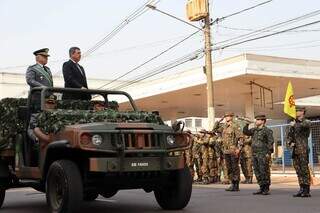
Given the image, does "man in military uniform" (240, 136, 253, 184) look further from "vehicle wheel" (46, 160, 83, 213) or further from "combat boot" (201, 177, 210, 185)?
"vehicle wheel" (46, 160, 83, 213)

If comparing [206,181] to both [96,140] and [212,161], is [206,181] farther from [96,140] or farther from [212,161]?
[96,140]

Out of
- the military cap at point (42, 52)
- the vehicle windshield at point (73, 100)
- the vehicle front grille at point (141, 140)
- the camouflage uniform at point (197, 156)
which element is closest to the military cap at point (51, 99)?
the vehicle windshield at point (73, 100)

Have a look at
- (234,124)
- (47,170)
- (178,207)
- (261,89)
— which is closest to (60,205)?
(47,170)

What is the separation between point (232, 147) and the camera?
45.8ft

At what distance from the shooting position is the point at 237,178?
13.6m

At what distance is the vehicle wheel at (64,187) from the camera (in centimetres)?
769

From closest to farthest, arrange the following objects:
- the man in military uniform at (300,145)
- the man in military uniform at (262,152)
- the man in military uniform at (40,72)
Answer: the man in military uniform at (40,72) < the man in military uniform at (300,145) < the man in military uniform at (262,152)

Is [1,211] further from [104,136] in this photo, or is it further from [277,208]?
[277,208]

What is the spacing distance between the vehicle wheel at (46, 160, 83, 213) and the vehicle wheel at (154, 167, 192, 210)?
1593 mm

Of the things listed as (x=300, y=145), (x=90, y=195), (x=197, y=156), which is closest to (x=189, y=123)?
(x=197, y=156)

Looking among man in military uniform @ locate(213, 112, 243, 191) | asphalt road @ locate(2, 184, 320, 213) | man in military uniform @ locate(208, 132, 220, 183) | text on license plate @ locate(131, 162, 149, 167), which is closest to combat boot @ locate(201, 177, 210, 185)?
man in military uniform @ locate(208, 132, 220, 183)

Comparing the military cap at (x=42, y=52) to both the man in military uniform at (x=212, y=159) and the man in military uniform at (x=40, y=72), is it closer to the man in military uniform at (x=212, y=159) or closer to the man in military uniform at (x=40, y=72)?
the man in military uniform at (x=40, y=72)

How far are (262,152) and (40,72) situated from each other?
5.35 metres

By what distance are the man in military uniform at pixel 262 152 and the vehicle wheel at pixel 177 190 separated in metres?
3.95
